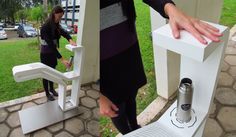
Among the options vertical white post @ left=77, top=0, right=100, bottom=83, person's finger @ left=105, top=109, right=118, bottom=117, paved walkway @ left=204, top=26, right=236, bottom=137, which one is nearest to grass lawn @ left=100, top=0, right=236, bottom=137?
Answer: person's finger @ left=105, top=109, right=118, bottom=117

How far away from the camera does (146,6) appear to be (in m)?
0.63

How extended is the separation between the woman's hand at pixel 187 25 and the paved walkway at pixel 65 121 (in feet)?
0.75

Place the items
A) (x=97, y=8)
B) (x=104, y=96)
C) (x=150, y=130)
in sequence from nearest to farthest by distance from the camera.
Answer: (x=97, y=8) → (x=104, y=96) → (x=150, y=130)

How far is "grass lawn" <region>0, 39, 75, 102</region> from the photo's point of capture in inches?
20.1

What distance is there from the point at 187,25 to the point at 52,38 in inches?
11.9

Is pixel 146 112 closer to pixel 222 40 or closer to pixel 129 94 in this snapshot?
pixel 129 94

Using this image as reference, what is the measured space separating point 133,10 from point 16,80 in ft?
0.94

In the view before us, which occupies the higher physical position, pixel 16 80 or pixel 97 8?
pixel 97 8

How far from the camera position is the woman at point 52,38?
0.50 meters

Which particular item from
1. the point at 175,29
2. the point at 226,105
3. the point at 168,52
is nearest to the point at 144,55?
the point at 175,29

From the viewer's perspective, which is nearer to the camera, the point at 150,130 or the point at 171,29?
the point at 171,29

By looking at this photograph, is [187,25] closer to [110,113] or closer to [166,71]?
[110,113]

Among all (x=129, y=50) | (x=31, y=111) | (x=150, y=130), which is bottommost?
(x=150, y=130)

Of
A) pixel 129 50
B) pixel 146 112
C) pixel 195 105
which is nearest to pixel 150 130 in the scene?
pixel 146 112
